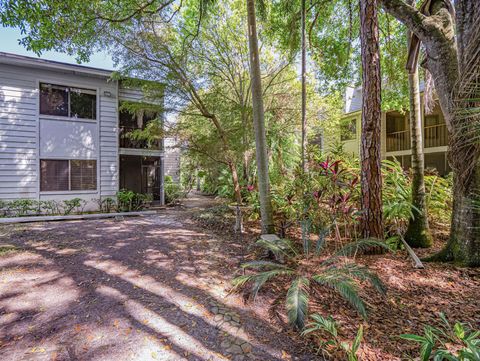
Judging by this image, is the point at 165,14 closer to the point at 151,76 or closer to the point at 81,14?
the point at 151,76

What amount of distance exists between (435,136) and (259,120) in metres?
12.5

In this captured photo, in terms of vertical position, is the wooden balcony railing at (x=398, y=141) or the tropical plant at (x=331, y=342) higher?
the wooden balcony railing at (x=398, y=141)

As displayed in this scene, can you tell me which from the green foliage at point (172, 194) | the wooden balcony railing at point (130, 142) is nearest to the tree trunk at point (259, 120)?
the wooden balcony railing at point (130, 142)

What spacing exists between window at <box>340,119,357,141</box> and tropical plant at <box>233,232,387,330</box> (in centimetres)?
1134

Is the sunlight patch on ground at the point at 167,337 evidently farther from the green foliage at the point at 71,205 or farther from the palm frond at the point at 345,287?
the green foliage at the point at 71,205

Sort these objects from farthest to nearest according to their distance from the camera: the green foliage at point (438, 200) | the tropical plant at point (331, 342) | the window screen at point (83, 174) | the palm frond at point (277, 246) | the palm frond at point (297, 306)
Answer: the window screen at point (83, 174)
the green foliage at point (438, 200)
the palm frond at point (277, 246)
the palm frond at point (297, 306)
the tropical plant at point (331, 342)

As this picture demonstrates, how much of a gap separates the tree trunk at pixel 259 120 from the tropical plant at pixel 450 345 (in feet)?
10.2

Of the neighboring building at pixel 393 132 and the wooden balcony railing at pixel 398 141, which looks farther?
the wooden balcony railing at pixel 398 141

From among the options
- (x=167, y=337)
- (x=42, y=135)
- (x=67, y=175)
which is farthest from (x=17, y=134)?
(x=167, y=337)

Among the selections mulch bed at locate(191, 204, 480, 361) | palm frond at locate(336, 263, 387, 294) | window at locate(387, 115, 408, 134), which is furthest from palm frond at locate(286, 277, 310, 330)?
window at locate(387, 115, 408, 134)

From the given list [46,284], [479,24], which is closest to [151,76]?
[46,284]

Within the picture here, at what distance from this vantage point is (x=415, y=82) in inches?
180

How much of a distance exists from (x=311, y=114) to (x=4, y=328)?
11.0m

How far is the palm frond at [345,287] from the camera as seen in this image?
2.42 m
